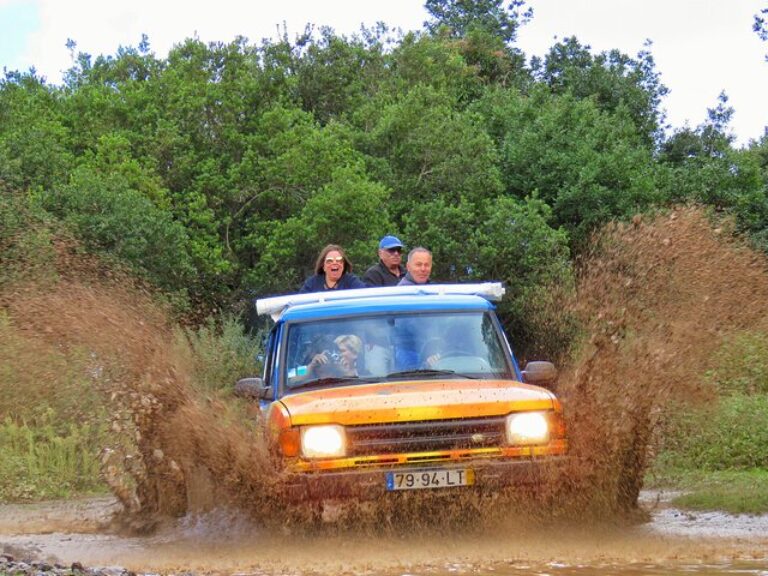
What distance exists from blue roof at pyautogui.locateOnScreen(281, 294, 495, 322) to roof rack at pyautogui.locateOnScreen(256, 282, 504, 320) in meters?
0.18

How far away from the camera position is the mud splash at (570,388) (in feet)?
31.0

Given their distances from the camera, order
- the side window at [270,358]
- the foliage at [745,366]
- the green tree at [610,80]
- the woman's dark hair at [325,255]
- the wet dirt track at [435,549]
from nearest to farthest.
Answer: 1. the wet dirt track at [435,549]
2. the side window at [270,358]
3. the woman's dark hair at [325,255]
4. the foliage at [745,366]
5. the green tree at [610,80]

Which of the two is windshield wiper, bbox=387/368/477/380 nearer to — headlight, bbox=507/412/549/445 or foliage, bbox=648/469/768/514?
headlight, bbox=507/412/549/445

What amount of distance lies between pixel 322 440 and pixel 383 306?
149cm

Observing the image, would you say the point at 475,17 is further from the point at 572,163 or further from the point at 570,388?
the point at 570,388

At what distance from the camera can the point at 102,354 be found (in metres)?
11.7

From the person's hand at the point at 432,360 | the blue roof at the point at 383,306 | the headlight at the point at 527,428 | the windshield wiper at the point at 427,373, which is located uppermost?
the blue roof at the point at 383,306

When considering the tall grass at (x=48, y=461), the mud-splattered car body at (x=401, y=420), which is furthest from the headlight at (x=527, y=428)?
the tall grass at (x=48, y=461)

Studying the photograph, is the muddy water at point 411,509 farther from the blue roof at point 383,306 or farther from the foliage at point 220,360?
the foliage at point 220,360

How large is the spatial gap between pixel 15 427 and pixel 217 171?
30820mm

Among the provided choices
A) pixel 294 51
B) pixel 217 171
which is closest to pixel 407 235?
pixel 217 171

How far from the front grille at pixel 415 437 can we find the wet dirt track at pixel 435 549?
62 centimetres

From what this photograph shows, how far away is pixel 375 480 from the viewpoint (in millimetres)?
8789

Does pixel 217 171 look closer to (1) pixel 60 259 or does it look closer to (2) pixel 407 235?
(2) pixel 407 235
